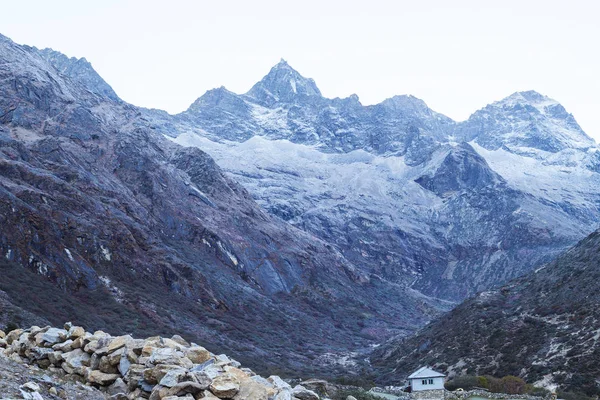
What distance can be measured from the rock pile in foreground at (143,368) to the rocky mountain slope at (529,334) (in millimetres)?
49347

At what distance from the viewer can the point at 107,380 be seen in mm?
24812

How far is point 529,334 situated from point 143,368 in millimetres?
76180

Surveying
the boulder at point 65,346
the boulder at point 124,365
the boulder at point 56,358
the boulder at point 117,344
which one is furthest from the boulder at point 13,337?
the boulder at point 124,365

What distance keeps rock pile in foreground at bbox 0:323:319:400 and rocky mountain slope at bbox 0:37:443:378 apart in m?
72.0

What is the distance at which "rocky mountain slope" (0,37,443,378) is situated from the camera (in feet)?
396

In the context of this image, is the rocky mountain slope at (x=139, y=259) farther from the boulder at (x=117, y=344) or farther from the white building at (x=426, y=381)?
the boulder at (x=117, y=344)

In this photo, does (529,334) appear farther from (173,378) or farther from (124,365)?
(173,378)

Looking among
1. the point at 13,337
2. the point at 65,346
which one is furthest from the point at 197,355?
the point at 13,337

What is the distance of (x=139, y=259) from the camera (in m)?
145

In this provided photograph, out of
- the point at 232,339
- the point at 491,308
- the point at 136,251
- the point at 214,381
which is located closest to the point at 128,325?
the point at 232,339

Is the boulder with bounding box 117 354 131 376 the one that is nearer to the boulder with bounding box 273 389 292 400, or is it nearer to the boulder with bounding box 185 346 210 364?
the boulder with bounding box 185 346 210 364

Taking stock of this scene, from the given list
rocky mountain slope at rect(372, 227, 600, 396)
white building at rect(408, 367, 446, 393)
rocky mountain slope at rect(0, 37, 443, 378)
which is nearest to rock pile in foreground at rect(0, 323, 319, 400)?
white building at rect(408, 367, 446, 393)

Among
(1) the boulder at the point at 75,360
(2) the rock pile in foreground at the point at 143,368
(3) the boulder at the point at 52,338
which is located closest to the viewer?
(2) the rock pile in foreground at the point at 143,368

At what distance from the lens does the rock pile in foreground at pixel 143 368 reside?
21.9 m
